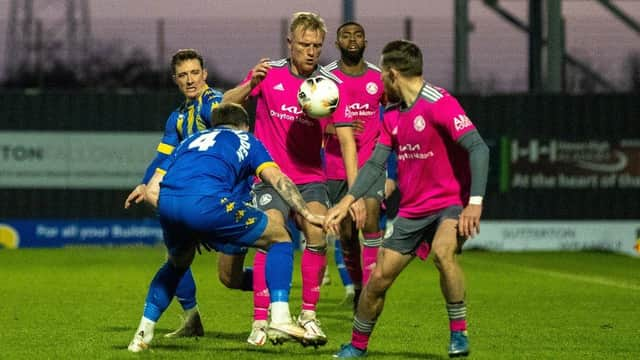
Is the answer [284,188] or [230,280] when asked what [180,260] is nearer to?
[284,188]

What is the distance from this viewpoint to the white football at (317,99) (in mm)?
10547

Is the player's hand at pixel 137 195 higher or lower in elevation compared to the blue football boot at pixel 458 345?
higher

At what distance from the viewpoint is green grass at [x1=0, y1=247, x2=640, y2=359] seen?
10078 mm

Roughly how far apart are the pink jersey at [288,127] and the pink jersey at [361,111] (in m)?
1.67

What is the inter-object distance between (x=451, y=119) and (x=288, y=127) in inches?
81.8

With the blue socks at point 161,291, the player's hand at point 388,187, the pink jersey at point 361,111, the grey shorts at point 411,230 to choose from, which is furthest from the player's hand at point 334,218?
the player's hand at point 388,187

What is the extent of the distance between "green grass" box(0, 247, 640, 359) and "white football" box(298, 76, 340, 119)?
171cm

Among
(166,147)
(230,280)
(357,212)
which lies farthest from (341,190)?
(357,212)

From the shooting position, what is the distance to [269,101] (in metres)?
10.9

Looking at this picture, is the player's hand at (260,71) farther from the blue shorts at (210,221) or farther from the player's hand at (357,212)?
the blue shorts at (210,221)

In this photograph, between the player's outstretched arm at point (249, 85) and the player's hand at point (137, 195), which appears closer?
the player's hand at point (137, 195)

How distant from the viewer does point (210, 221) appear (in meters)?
9.11

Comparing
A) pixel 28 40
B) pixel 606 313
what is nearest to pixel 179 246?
pixel 606 313

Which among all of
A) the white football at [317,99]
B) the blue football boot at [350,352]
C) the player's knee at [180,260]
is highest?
the white football at [317,99]
